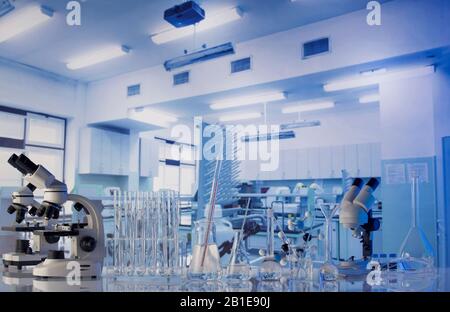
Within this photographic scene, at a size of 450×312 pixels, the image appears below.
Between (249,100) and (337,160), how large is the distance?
3.15m

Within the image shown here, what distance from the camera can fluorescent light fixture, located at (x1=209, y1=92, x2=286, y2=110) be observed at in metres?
4.88

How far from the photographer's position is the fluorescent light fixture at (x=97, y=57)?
470cm

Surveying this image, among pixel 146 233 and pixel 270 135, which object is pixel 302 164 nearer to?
pixel 270 135

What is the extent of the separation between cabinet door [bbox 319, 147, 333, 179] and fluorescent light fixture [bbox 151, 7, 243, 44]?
4.45 m

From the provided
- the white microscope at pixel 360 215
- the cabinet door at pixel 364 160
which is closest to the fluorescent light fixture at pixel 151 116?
the cabinet door at pixel 364 160

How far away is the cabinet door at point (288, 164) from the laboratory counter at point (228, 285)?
22.5 ft

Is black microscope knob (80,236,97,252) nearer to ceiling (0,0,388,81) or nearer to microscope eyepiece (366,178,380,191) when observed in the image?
microscope eyepiece (366,178,380,191)

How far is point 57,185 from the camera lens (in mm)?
1173

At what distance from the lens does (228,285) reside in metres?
0.99

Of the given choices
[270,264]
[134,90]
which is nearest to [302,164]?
[134,90]

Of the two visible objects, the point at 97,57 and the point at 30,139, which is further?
the point at 30,139

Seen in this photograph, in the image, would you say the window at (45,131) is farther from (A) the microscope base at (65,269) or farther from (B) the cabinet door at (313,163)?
(A) the microscope base at (65,269)

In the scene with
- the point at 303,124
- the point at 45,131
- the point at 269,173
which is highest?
the point at 303,124

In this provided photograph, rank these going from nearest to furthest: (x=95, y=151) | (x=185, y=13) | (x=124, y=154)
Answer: (x=185, y=13), (x=95, y=151), (x=124, y=154)
